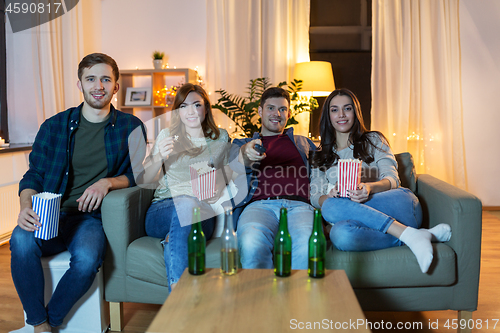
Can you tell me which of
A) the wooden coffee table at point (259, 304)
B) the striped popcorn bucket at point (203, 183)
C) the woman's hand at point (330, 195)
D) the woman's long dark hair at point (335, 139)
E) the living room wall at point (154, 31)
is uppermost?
the living room wall at point (154, 31)

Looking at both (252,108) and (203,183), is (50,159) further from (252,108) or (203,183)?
(252,108)

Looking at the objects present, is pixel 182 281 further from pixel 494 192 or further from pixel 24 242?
pixel 494 192

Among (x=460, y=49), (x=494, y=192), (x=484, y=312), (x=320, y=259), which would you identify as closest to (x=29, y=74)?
(x=320, y=259)

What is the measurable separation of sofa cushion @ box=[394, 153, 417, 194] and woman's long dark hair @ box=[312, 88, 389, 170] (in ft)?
0.67

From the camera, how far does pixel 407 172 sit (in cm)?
208

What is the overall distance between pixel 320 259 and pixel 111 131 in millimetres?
1180

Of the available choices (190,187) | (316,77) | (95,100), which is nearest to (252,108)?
(316,77)

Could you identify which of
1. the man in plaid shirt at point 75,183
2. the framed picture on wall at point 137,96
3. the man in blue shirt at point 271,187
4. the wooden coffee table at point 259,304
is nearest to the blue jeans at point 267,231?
the man in blue shirt at point 271,187

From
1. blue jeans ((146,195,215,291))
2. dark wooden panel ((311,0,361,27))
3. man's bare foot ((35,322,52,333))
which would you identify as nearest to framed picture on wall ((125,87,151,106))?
dark wooden panel ((311,0,361,27))

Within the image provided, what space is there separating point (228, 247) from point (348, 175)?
2.20 feet

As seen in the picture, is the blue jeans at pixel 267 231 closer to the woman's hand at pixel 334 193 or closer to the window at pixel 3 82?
the woman's hand at pixel 334 193

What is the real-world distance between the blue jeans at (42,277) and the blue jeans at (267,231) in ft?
2.01

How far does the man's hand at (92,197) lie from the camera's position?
167 cm

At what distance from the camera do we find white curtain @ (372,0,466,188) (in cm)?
396
